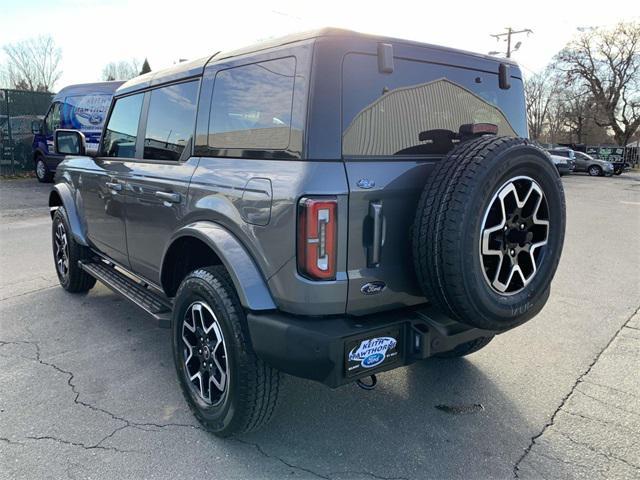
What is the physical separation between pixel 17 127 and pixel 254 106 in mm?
17104

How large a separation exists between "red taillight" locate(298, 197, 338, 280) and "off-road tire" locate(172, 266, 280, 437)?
1.62 feet

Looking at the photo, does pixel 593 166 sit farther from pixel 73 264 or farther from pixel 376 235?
pixel 376 235

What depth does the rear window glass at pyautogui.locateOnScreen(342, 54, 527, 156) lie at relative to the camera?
2.37 meters

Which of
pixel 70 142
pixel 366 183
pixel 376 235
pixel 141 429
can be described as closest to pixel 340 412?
pixel 141 429

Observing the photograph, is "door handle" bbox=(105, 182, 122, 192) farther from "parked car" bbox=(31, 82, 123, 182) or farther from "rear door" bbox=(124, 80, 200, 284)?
"parked car" bbox=(31, 82, 123, 182)

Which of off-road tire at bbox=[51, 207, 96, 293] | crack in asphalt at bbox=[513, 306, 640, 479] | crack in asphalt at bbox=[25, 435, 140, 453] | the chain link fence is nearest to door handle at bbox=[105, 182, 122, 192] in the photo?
off-road tire at bbox=[51, 207, 96, 293]

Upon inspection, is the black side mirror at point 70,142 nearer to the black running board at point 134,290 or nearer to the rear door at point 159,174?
the black running board at point 134,290

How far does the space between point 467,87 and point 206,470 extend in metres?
2.48

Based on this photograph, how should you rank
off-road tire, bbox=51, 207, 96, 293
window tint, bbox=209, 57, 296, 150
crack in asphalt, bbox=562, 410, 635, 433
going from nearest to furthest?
window tint, bbox=209, 57, 296, 150, crack in asphalt, bbox=562, 410, 635, 433, off-road tire, bbox=51, 207, 96, 293

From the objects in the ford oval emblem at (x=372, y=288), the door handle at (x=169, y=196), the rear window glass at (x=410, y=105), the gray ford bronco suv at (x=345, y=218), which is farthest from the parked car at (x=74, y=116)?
the ford oval emblem at (x=372, y=288)

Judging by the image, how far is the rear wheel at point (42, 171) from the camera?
1548 centimetres

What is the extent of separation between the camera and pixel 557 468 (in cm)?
249

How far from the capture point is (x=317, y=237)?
2.22 m

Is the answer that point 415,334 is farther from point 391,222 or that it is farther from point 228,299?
point 228,299
